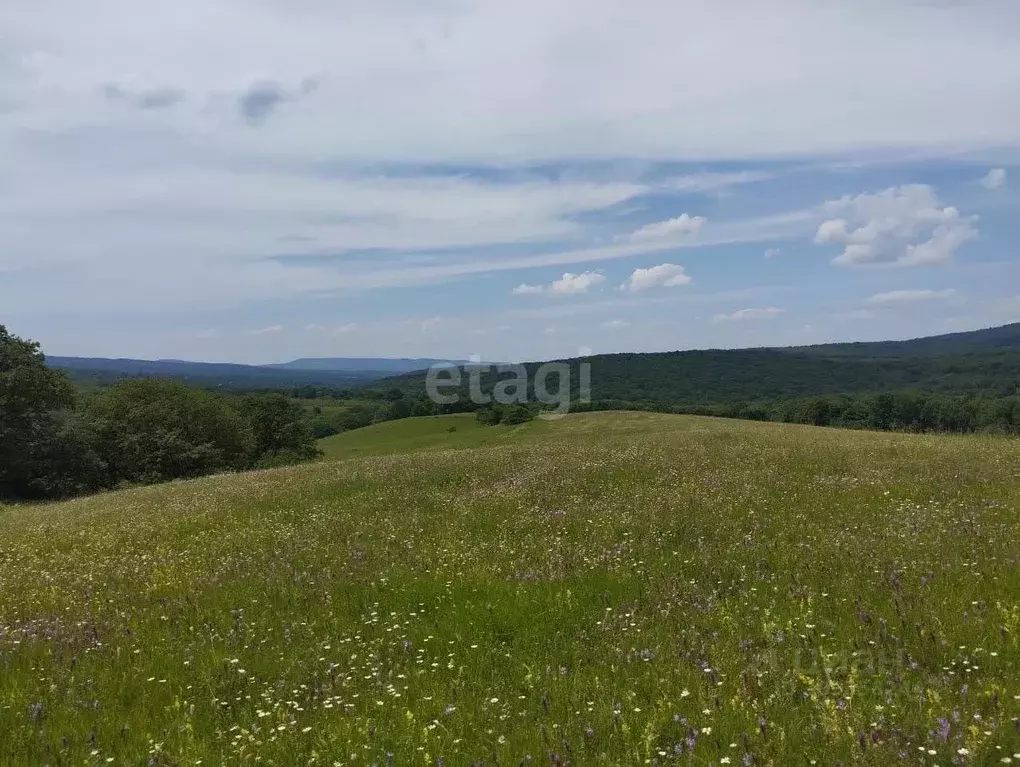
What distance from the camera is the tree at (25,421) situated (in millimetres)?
56469

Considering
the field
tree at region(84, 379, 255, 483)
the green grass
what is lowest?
the green grass

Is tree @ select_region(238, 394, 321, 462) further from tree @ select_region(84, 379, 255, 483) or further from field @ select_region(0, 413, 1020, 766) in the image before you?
field @ select_region(0, 413, 1020, 766)

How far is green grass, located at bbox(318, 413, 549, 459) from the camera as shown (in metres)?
72.9

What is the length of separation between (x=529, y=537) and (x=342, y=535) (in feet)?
11.8

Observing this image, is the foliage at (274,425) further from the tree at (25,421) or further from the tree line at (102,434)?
the tree at (25,421)

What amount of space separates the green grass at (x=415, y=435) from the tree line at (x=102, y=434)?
9.10 m

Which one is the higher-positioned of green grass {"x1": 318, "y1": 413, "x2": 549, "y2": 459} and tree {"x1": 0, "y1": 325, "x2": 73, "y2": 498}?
tree {"x1": 0, "y1": 325, "x2": 73, "y2": 498}

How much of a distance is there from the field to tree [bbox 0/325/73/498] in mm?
53588

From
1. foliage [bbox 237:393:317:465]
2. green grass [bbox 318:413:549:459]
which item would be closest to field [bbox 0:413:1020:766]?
green grass [bbox 318:413:549:459]

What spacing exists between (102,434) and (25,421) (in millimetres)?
9712

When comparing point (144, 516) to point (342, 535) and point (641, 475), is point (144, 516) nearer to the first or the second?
point (342, 535)

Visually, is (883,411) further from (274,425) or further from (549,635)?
(549,635)

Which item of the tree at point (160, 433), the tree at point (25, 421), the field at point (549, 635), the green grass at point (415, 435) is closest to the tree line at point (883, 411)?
the green grass at point (415, 435)

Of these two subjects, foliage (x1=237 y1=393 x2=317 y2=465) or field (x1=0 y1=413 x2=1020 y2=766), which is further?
foliage (x1=237 y1=393 x2=317 y2=465)
